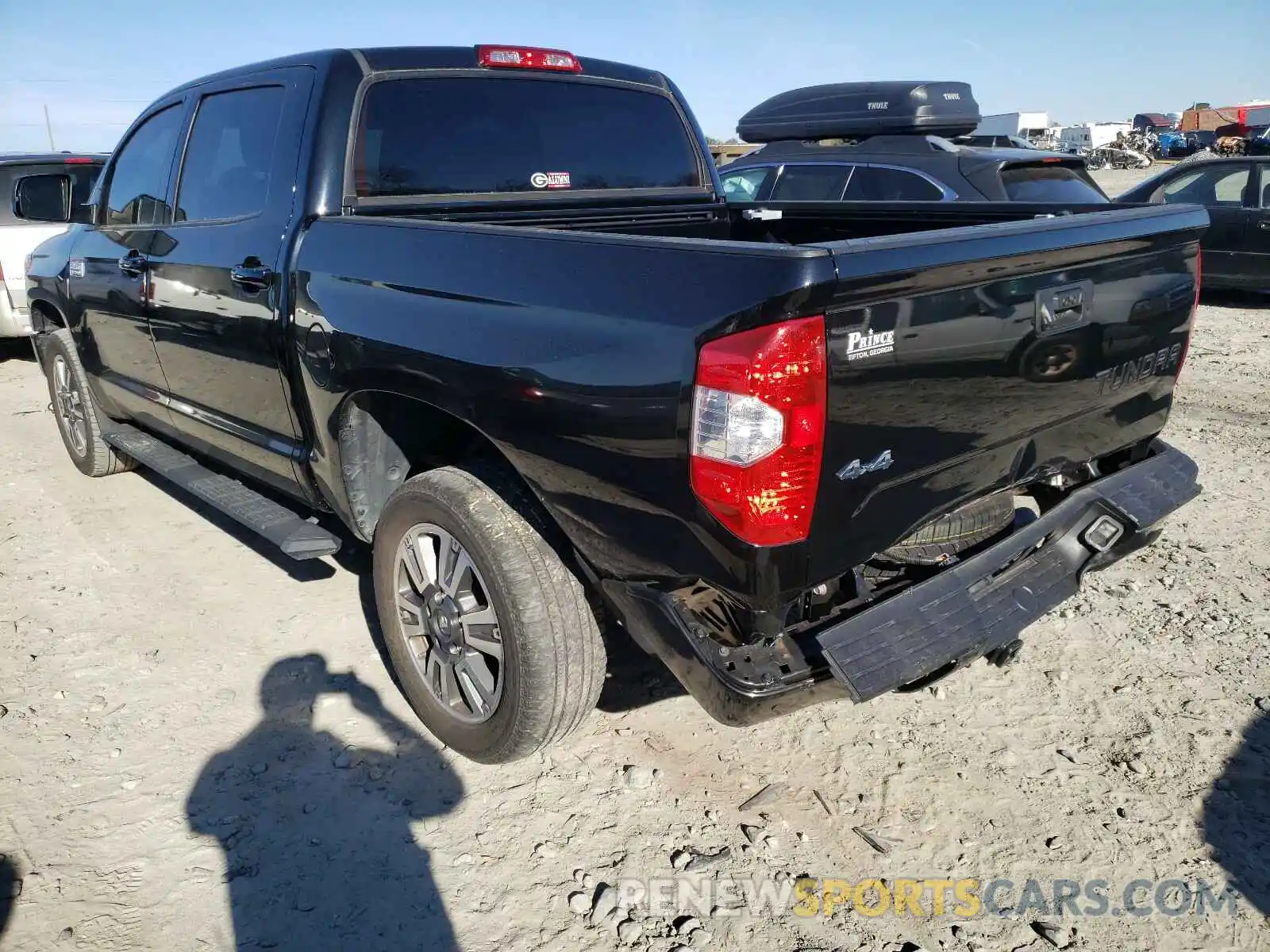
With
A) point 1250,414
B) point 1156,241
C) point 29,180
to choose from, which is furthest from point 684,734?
point 1250,414

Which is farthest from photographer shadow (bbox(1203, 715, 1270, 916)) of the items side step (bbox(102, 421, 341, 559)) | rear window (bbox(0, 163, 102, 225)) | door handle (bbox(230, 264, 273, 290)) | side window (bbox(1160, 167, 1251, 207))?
rear window (bbox(0, 163, 102, 225))

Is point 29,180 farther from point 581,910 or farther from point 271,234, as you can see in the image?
point 581,910

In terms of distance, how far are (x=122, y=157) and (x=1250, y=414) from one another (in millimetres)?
6744

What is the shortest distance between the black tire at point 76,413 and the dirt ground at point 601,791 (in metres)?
1.65

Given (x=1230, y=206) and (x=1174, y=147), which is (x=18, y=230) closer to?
(x=1230, y=206)

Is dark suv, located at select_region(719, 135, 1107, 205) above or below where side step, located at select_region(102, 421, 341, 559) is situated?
above

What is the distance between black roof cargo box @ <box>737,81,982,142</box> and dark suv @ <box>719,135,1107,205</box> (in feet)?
1.30

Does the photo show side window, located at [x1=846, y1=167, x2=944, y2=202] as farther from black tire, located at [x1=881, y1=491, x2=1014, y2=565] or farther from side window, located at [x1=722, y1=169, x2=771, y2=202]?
black tire, located at [x1=881, y1=491, x2=1014, y2=565]

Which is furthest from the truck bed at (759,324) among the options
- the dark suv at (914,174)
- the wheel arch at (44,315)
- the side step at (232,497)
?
the dark suv at (914,174)

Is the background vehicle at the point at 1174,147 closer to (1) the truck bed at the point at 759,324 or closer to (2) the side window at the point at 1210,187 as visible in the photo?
(2) the side window at the point at 1210,187

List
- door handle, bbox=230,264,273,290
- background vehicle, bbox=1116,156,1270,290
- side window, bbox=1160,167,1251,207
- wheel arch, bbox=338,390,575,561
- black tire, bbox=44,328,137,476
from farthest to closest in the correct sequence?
side window, bbox=1160,167,1251,207
background vehicle, bbox=1116,156,1270,290
black tire, bbox=44,328,137,476
door handle, bbox=230,264,273,290
wheel arch, bbox=338,390,575,561

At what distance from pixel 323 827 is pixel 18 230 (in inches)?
288

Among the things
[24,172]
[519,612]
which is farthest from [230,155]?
[24,172]

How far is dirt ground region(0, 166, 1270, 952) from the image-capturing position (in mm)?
2316
